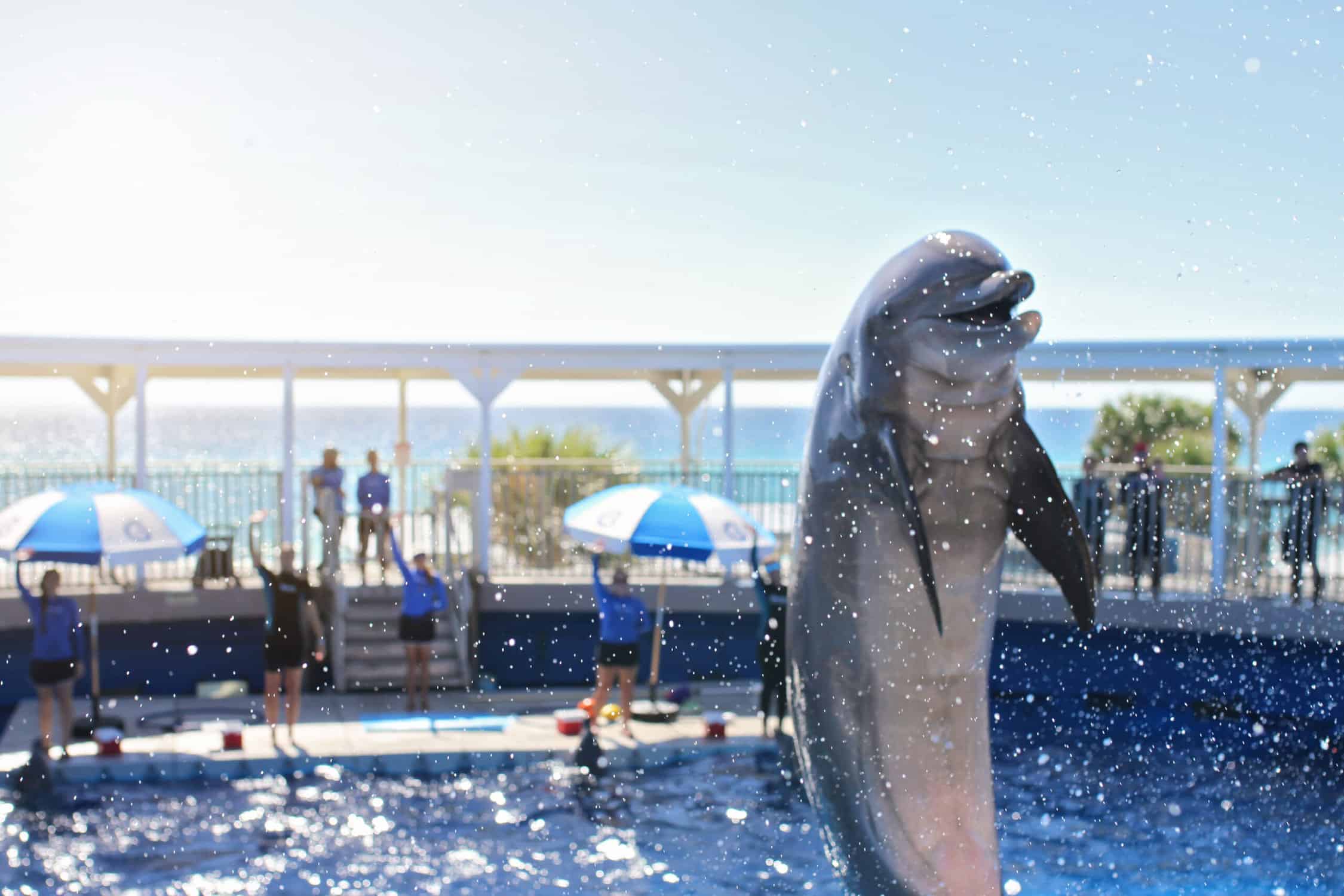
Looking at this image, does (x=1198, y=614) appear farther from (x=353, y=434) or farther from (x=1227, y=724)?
(x=353, y=434)

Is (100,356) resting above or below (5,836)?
above

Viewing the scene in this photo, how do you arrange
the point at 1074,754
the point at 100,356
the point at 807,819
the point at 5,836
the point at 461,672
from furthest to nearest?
1. the point at 100,356
2. the point at 461,672
3. the point at 1074,754
4. the point at 807,819
5. the point at 5,836

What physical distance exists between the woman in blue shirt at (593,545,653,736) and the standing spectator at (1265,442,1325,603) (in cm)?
758

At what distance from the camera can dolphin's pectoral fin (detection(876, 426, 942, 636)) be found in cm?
283

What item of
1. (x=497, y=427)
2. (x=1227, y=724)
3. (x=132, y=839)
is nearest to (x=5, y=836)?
(x=132, y=839)

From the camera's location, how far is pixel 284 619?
11.0 meters

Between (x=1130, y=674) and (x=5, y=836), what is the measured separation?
11163 millimetres

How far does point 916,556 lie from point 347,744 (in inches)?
348

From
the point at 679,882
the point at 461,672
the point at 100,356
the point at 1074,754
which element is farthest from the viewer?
the point at 100,356

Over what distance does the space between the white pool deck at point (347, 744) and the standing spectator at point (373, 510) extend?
10.8 ft

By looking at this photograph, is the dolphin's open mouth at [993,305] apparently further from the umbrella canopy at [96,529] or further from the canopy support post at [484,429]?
the canopy support post at [484,429]

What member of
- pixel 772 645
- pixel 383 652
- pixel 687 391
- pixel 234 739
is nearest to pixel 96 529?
pixel 234 739

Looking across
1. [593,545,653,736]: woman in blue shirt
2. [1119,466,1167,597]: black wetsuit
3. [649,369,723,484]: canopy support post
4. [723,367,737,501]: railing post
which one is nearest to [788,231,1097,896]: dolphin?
[593,545,653,736]: woman in blue shirt

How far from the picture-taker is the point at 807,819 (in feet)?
31.1
